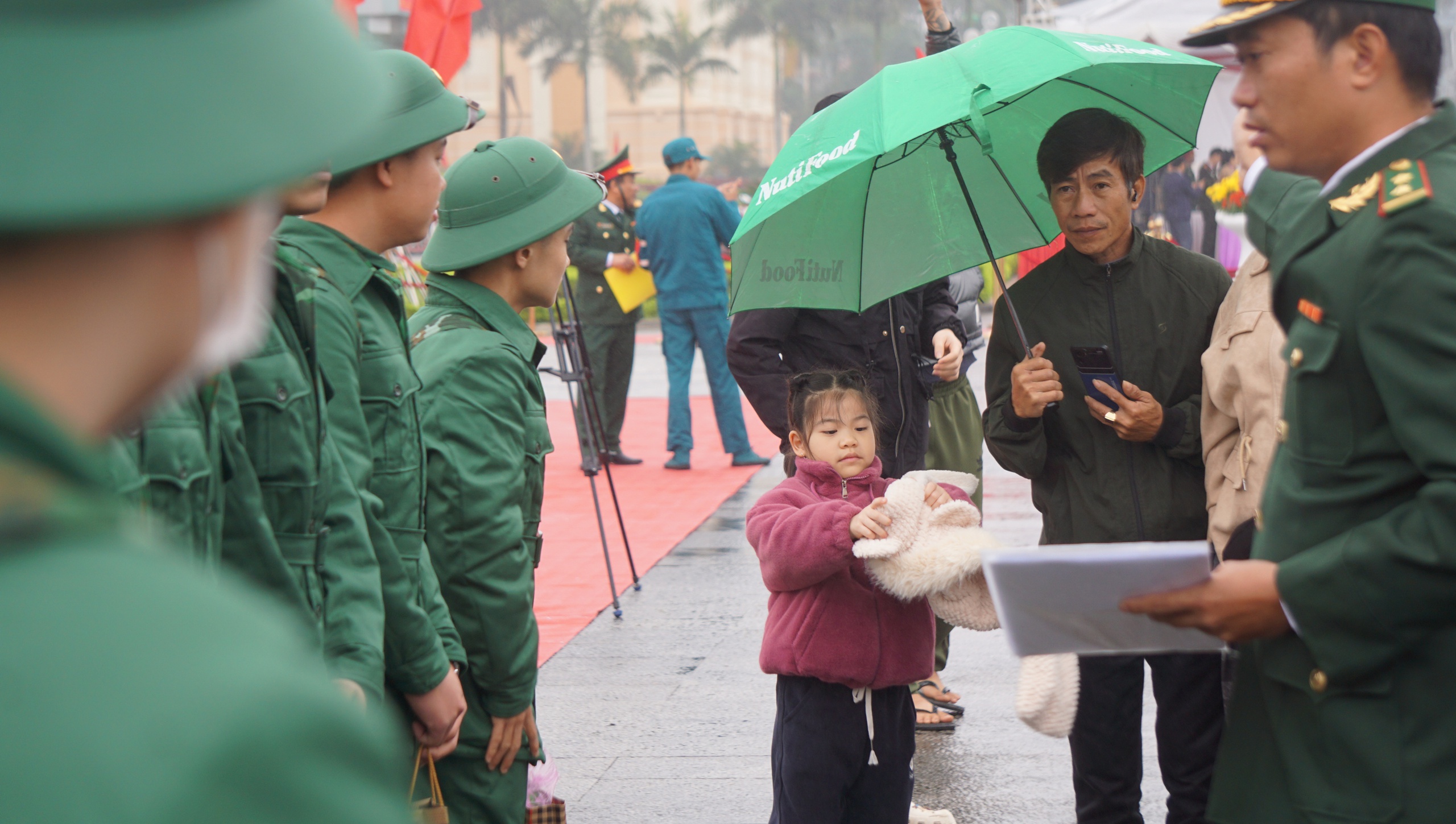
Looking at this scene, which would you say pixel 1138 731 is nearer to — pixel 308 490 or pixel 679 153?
pixel 308 490

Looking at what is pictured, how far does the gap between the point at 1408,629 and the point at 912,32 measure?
3619 inches

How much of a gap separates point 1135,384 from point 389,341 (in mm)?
1880

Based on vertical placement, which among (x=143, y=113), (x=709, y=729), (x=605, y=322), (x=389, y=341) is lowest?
(x=709, y=729)

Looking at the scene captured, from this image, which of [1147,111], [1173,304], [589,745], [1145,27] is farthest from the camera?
[1145,27]

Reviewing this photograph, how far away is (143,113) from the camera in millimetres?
648

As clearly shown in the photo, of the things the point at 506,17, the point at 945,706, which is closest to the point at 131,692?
the point at 945,706

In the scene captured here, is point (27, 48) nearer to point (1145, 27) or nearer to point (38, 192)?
point (38, 192)

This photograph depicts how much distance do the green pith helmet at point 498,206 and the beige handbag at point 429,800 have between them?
1.13 meters

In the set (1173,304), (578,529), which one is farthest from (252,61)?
(578,529)

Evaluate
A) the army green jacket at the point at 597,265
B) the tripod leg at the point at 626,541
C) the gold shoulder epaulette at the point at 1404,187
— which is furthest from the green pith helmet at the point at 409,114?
the army green jacket at the point at 597,265

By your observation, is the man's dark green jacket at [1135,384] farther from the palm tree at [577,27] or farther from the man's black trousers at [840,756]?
the palm tree at [577,27]

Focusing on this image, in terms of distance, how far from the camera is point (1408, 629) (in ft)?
6.18

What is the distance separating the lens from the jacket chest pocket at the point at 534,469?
298 centimetres

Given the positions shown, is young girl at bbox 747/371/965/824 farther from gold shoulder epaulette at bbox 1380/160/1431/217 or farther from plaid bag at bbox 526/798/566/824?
gold shoulder epaulette at bbox 1380/160/1431/217
